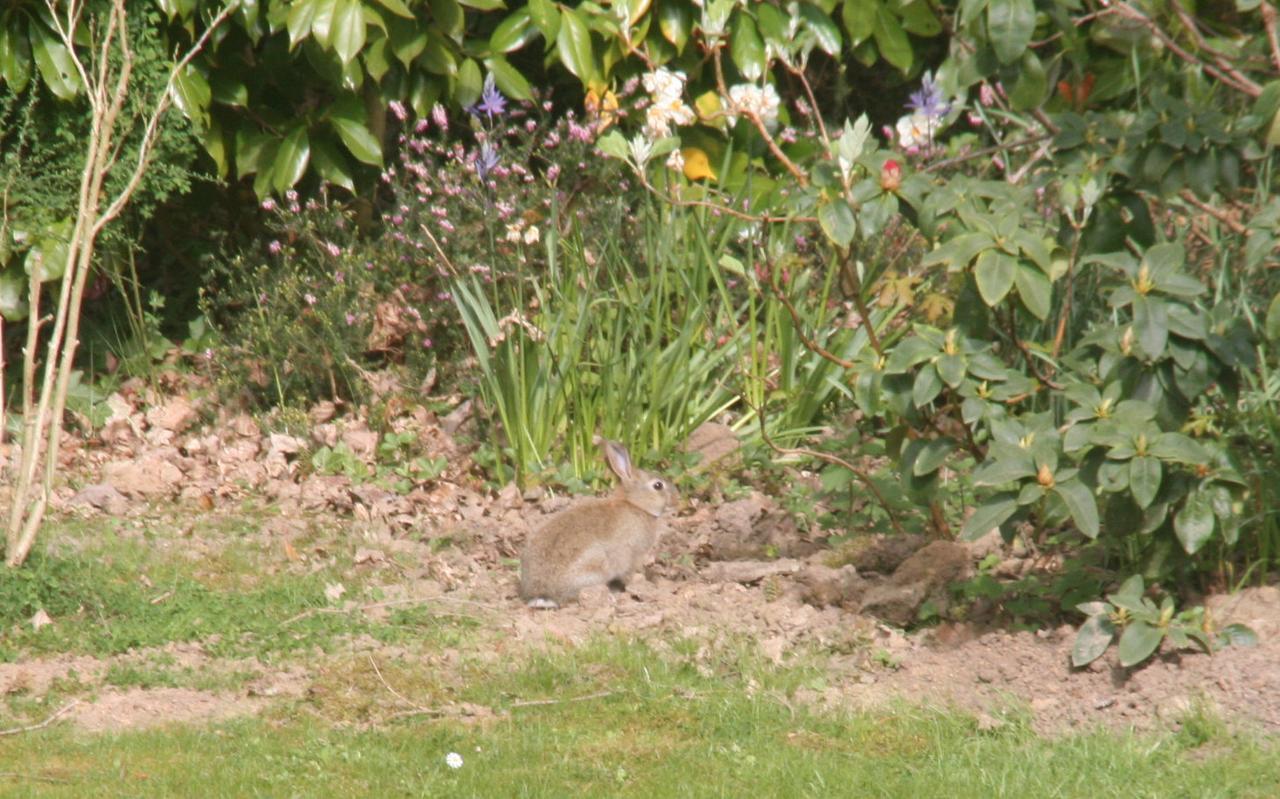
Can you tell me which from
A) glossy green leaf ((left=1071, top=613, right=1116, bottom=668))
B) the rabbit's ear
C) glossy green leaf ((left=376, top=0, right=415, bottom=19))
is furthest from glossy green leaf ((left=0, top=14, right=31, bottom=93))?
glossy green leaf ((left=1071, top=613, right=1116, bottom=668))

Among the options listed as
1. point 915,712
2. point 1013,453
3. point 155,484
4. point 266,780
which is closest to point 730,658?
point 915,712

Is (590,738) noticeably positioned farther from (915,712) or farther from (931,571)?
(931,571)

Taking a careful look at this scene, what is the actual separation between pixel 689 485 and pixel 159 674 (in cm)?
289

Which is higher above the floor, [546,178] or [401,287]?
[546,178]

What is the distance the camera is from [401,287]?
9.05 metres

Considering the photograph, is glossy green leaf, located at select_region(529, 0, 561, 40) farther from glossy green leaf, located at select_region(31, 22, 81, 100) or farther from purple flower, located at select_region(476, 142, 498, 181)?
glossy green leaf, located at select_region(31, 22, 81, 100)

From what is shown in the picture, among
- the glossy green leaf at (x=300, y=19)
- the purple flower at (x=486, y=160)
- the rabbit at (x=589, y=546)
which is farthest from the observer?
the purple flower at (x=486, y=160)

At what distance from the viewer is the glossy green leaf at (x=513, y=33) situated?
8875 mm

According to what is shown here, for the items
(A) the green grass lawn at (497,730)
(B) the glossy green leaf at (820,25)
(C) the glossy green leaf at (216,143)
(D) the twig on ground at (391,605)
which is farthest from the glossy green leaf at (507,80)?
(A) the green grass lawn at (497,730)

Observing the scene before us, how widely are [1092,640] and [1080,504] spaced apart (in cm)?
58

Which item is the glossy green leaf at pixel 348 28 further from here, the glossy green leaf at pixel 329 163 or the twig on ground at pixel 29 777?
the twig on ground at pixel 29 777

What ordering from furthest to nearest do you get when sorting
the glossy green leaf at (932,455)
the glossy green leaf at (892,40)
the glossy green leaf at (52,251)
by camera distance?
the glossy green leaf at (892,40)
the glossy green leaf at (52,251)
the glossy green leaf at (932,455)

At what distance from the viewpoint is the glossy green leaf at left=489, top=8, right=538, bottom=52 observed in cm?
888

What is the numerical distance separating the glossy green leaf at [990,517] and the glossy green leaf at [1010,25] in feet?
4.66
